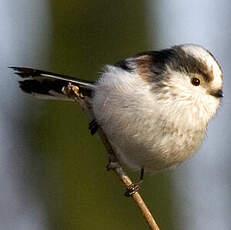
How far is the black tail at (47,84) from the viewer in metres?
6.30

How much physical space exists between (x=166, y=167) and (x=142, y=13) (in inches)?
71.4

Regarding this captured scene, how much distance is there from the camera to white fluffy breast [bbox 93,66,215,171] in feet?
19.0

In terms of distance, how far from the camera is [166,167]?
6168mm

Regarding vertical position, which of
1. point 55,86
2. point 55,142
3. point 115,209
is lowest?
point 115,209

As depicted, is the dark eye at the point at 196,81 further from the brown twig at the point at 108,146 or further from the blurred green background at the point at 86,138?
the blurred green background at the point at 86,138

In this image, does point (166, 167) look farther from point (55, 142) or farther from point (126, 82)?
point (55, 142)

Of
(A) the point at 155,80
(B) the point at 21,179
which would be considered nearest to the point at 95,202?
(B) the point at 21,179

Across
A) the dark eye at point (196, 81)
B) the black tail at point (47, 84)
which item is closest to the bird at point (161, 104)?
the dark eye at point (196, 81)

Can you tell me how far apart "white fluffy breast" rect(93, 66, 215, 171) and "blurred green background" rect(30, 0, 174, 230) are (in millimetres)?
1245

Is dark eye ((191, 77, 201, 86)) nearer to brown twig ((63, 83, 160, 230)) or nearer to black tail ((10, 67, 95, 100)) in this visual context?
brown twig ((63, 83, 160, 230))

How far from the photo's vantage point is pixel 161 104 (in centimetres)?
579

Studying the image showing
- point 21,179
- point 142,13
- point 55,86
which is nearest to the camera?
point 55,86

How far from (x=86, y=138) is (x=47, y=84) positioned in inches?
45.6

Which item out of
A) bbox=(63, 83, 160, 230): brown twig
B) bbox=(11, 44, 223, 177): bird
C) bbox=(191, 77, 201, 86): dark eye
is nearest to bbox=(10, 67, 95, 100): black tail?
bbox=(63, 83, 160, 230): brown twig
